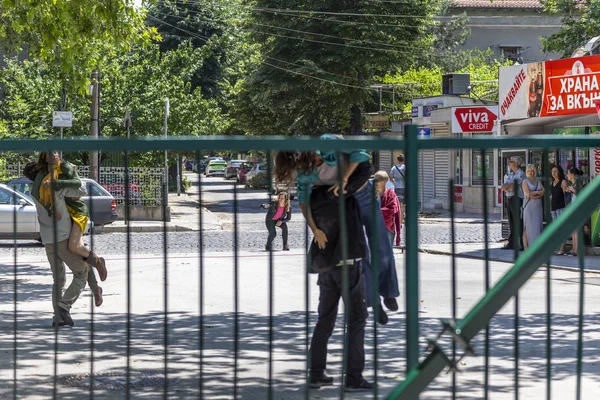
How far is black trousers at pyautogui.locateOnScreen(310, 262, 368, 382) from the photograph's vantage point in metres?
5.35

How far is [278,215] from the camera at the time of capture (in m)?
4.70

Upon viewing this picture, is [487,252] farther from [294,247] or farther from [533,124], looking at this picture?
[533,124]

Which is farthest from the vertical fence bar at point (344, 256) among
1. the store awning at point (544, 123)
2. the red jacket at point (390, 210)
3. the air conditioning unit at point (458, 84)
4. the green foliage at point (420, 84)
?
the green foliage at point (420, 84)

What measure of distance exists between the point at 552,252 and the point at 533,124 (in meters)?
18.0

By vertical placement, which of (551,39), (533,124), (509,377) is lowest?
(509,377)

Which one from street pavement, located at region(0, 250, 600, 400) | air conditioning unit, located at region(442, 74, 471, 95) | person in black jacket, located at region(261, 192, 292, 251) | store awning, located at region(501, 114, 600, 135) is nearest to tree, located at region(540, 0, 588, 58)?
air conditioning unit, located at region(442, 74, 471, 95)

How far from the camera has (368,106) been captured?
48531 millimetres

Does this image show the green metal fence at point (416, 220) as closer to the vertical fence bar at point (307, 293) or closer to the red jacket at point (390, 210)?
the vertical fence bar at point (307, 293)

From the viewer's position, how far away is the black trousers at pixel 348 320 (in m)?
5.35

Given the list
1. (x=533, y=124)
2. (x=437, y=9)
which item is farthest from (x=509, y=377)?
(x=437, y=9)

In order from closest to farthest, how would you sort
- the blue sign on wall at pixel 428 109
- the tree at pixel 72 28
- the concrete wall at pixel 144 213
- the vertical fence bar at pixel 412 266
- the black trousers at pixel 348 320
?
1. the vertical fence bar at pixel 412 266
2. the concrete wall at pixel 144 213
3. the black trousers at pixel 348 320
4. the tree at pixel 72 28
5. the blue sign on wall at pixel 428 109

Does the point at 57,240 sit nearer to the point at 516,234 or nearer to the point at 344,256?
the point at 344,256

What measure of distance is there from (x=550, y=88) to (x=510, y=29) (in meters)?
50.7

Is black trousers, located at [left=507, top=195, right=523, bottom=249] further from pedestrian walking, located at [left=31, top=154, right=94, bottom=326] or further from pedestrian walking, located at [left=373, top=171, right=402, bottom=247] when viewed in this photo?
pedestrian walking, located at [left=373, top=171, right=402, bottom=247]
